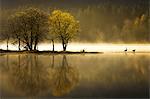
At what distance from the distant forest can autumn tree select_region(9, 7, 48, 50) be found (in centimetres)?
36

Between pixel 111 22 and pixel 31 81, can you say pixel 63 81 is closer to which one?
pixel 31 81

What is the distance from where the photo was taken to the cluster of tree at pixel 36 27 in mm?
13719

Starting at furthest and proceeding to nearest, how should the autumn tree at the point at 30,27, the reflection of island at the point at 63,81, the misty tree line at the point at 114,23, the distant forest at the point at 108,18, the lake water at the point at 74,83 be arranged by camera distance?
the autumn tree at the point at 30,27, the misty tree line at the point at 114,23, the distant forest at the point at 108,18, the reflection of island at the point at 63,81, the lake water at the point at 74,83

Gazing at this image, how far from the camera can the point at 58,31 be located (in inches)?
554

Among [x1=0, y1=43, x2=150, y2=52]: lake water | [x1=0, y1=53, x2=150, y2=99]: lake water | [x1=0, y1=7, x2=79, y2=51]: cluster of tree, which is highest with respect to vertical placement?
[x1=0, y1=7, x2=79, y2=51]: cluster of tree

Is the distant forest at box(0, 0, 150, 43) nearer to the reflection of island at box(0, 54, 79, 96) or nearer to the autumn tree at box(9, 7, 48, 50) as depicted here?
the autumn tree at box(9, 7, 48, 50)

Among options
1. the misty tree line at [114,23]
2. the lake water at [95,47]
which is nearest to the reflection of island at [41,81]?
the lake water at [95,47]

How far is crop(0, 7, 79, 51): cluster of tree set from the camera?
540 inches

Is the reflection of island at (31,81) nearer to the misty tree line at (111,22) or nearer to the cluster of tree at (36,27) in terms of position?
the cluster of tree at (36,27)

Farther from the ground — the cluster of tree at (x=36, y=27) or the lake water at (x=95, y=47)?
the cluster of tree at (x=36, y=27)

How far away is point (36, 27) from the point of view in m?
14.1

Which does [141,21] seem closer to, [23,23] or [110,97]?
[23,23]

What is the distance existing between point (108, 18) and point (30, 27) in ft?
12.0

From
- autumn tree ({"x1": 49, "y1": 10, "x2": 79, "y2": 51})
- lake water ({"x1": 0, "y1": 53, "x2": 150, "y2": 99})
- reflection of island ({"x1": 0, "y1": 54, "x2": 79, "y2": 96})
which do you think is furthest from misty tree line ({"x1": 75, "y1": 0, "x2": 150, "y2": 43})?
reflection of island ({"x1": 0, "y1": 54, "x2": 79, "y2": 96})
